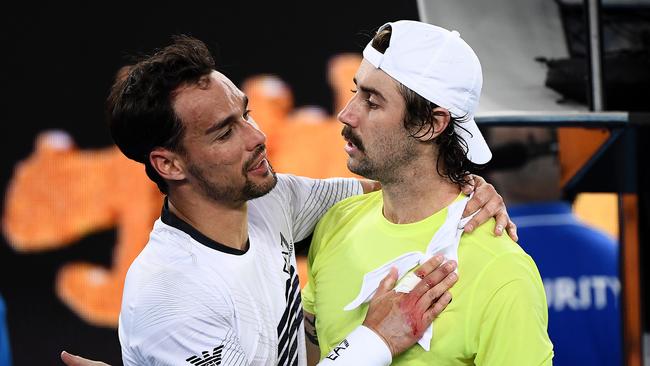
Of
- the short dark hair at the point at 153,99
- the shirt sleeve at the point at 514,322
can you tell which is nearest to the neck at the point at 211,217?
the short dark hair at the point at 153,99

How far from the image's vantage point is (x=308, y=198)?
9.30 feet

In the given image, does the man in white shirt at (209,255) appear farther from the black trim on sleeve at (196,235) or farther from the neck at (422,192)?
the neck at (422,192)

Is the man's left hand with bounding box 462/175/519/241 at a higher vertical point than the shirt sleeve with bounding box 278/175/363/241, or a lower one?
higher

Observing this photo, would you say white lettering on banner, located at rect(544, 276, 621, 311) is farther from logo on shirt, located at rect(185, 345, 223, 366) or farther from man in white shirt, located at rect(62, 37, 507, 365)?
→ logo on shirt, located at rect(185, 345, 223, 366)

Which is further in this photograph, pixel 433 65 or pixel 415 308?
pixel 433 65

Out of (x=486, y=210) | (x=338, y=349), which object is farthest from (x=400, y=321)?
(x=486, y=210)

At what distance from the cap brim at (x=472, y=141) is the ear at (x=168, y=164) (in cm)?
64

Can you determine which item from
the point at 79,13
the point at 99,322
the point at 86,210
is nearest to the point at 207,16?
the point at 79,13

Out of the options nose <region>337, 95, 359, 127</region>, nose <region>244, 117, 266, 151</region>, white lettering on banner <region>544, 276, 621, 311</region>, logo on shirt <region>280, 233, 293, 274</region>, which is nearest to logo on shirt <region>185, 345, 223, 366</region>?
logo on shirt <region>280, 233, 293, 274</region>

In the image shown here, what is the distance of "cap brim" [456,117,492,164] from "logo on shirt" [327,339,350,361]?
0.52 m

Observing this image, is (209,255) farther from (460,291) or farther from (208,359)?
(460,291)

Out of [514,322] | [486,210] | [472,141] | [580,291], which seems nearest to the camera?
[514,322]

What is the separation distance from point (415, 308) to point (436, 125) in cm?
43

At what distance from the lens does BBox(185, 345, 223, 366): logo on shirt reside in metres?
2.41
